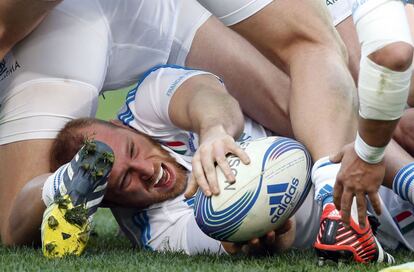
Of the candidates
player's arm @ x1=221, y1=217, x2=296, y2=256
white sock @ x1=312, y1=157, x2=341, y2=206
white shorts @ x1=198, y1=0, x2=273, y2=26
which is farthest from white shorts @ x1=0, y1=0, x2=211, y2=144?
white sock @ x1=312, y1=157, x2=341, y2=206

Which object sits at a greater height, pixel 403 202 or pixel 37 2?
pixel 37 2

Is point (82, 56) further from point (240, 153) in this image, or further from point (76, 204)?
point (240, 153)

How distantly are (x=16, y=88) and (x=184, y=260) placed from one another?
145 centimetres

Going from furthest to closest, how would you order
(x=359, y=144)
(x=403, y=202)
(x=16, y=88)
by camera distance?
1. (x=16, y=88)
2. (x=403, y=202)
3. (x=359, y=144)

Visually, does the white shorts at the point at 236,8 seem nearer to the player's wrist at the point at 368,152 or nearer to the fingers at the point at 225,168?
the fingers at the point at 225,168

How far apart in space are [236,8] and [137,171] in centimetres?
82

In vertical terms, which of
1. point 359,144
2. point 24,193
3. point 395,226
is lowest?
point 395,226

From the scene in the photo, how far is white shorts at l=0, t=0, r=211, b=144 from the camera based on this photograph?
14.0 ft

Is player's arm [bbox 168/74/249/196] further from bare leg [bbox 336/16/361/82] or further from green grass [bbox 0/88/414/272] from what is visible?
bare leg [bbox 336/16/361/82]

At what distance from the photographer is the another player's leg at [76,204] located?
3.46m

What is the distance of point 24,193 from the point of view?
12.9ft

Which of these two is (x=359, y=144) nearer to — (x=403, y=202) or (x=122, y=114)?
(x=403, y=202)

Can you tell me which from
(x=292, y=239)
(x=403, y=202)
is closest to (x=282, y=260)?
(x=292, y=239)

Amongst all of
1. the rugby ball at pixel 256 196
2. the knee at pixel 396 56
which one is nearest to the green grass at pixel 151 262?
the rugby ball at pixel 256 196
